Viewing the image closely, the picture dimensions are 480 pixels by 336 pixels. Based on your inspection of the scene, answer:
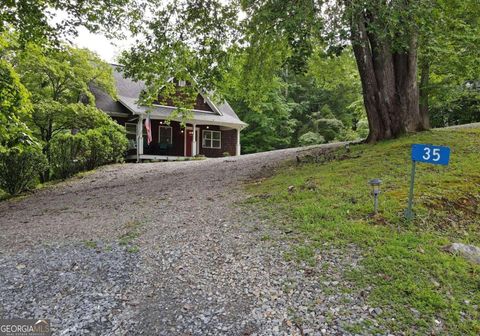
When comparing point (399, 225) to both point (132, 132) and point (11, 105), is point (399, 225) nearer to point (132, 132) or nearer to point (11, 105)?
point (11, 105)

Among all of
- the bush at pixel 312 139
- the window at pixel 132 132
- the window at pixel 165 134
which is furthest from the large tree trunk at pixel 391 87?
the bush at pixel 312 139

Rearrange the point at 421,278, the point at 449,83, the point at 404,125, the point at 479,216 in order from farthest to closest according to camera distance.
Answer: the point at 449,83, the point at 404,125, the point at 479,216, the point at 421,278

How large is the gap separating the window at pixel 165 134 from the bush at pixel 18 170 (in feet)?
36.6

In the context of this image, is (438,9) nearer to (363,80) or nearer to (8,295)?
(363,80)

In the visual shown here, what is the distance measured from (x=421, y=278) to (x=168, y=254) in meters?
2.64

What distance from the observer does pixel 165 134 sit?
71.1ft

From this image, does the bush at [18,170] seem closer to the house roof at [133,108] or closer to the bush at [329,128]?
the house roof at [133,108]

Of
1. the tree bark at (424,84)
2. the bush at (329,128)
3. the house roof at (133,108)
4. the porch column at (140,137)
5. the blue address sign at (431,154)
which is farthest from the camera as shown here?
the bush at (329,128)

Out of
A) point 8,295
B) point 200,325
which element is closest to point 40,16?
point 8,295

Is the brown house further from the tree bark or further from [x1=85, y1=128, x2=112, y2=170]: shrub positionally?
the tree bark

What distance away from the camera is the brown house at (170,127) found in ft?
63.6

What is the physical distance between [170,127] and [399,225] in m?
19.0

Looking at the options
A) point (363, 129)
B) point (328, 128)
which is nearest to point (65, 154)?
point (363, 129)

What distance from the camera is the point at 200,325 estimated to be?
2824 mm
